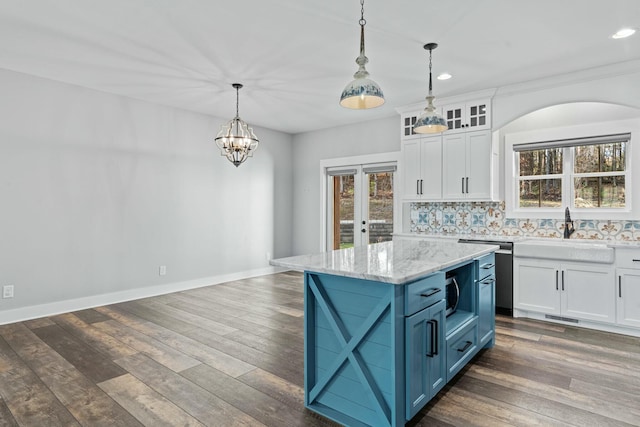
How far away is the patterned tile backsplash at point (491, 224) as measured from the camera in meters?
4.23

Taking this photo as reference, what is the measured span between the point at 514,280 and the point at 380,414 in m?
2.95

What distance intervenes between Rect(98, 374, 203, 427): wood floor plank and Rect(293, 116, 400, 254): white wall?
15.1ft

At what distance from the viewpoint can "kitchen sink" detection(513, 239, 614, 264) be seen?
374cm

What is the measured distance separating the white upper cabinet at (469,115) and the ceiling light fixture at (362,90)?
106 inches

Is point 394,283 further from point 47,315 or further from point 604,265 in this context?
point 47,315

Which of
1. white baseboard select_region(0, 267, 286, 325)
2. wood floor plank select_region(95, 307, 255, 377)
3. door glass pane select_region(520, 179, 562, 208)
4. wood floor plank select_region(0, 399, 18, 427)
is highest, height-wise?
door glass pane select_region(520, 179, 562, 208)

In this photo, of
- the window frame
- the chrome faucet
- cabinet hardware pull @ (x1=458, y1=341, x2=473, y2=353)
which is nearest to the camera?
cabinet hardware pull @ (x1=458, y1=341, x2=473, y2=353)

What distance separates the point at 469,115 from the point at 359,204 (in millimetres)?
2395

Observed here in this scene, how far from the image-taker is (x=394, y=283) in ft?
6.05

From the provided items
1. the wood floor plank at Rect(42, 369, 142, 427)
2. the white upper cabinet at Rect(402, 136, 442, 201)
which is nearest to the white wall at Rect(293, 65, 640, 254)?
the white upper cabinet at Rect(402, 136, 442, 201)

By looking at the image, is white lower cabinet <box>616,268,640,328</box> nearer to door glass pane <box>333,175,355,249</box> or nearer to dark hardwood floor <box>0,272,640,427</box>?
dark hardwood floor <box>0,272,640,427</box>

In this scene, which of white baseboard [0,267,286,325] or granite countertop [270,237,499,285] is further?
white baseboard [0,267,286,325]

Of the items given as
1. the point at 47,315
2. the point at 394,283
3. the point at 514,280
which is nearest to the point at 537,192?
the point at 514,280

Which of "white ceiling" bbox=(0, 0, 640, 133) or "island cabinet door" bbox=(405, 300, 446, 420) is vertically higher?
"white ceiling" bbox=(0, 0, 640, 133)
